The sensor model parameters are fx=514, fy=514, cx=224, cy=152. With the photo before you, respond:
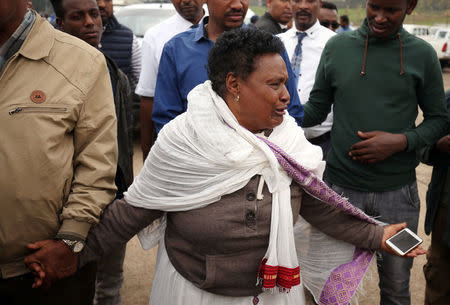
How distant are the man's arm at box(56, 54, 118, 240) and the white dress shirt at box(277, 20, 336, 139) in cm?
226

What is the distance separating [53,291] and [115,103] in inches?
47.9

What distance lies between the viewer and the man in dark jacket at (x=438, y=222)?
3258 millimetres

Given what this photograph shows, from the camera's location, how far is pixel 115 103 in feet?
9.95

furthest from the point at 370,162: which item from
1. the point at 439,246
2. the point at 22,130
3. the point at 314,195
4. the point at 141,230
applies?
the point at 22,130

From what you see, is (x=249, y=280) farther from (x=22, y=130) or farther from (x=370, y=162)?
(x=370, y=162)

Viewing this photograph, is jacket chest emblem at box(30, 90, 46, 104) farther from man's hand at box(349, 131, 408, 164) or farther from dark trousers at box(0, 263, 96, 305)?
man's hand at box(349, 131, 408, 164)

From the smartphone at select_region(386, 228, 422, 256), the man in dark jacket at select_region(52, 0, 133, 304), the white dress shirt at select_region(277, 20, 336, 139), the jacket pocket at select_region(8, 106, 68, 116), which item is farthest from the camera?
the white dress shirt at select_region(277, 20, 336, 139)

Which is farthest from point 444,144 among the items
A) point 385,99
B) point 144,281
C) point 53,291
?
point 144,281

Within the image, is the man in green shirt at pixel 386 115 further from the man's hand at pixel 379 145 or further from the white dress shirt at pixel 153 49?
the white dress shirt at pixel 153 49

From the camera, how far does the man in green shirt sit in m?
3.02

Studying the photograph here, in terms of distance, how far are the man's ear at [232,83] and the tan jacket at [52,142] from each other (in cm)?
53

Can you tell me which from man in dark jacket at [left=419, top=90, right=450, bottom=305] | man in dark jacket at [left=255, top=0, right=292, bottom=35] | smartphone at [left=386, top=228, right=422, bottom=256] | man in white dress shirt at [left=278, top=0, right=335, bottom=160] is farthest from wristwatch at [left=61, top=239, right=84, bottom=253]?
man in dark jacket at [left=255, top=0, right=292, bottom=35]

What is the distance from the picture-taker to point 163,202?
2.15 m

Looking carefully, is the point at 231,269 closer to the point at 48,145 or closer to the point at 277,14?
the point at 48,145
